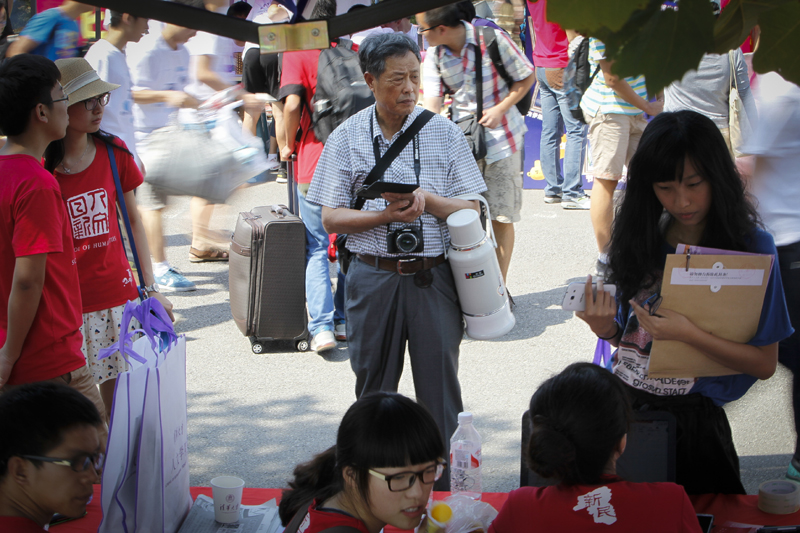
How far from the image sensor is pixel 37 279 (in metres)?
2.41

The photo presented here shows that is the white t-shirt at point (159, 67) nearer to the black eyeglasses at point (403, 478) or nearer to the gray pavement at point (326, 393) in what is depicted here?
the black eyeglasses at point (403, 478)

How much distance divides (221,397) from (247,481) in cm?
94

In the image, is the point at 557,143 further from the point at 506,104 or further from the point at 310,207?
the point at 310,207

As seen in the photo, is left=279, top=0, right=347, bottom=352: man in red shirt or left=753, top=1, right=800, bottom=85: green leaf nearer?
left=753, top=1, right=800, bottom=85: green leaf

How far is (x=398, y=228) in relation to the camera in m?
2.78

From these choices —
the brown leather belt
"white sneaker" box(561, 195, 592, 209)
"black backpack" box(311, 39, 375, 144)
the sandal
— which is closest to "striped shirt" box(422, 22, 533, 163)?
"black backpack" box(311, 39, 375, 144)

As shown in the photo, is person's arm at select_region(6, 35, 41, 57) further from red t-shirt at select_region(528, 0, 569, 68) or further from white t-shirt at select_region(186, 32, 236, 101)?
red t-shirt at select_region(528, 0, 569, 68)

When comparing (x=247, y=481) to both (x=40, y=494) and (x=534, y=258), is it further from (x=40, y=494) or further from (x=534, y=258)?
(x=534, y=258)

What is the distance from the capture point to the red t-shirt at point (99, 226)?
2.94 metres

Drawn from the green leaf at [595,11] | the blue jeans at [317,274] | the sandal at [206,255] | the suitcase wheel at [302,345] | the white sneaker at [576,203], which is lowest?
the sandal at [206,255]

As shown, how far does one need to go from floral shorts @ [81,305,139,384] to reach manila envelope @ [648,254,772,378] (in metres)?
2.11

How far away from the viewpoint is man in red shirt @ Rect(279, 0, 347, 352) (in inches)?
181

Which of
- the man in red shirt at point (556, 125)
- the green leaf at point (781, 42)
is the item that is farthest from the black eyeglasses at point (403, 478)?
the man in red shirt at point (556, 125)

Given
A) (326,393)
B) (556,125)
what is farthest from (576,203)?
(326,393)
